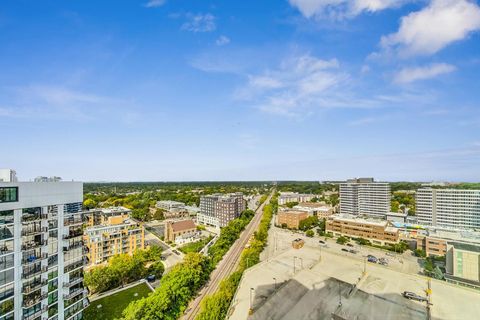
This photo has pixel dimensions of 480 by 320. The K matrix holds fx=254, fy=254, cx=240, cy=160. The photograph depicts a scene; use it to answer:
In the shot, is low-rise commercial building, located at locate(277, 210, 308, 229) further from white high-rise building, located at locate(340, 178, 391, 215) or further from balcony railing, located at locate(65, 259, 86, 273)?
balcony railing, located at locate(65, 259, 86, 273)

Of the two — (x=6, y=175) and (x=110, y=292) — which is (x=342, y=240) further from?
(x=6, y=175)

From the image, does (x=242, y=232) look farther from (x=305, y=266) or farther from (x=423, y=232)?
(x=423, y=232)

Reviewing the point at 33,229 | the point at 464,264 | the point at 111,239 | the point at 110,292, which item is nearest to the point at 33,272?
the point at 33,229

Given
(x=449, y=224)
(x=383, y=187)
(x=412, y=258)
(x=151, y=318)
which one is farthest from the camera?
(x=383, y=187)

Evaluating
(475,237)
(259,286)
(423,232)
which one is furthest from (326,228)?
(259,286)

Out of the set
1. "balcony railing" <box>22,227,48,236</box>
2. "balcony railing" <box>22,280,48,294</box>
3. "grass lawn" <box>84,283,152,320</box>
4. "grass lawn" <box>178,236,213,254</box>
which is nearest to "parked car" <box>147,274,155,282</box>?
"grass lawn" <box>84,283,152,320</box>

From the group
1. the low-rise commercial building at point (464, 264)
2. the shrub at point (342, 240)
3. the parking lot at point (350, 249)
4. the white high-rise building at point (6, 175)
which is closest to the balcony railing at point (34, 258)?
the white high-rise building at point (6, 175)
